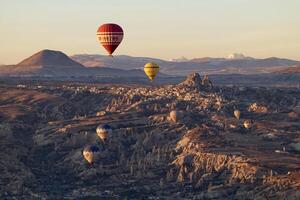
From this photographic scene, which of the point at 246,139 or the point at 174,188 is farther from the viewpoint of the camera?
the point at 246,139

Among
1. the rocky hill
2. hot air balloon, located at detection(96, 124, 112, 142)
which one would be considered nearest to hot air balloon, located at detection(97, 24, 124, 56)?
hot air balloon, located at detection(96, 124, 112, 142)

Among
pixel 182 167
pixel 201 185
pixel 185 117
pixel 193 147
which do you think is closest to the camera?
pixel 201 185

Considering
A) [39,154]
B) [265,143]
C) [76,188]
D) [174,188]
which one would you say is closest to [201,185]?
[174,188]

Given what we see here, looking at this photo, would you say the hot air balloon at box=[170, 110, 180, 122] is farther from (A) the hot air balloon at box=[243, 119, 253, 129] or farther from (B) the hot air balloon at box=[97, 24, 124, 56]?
(B) the hot air balloon at box=[97, 24, 124, 56]

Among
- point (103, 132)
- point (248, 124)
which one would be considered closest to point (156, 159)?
point (103, 132)

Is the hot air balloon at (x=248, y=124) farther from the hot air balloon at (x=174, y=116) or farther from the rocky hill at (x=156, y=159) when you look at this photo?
the hot air balloon at (x=174, y=116)

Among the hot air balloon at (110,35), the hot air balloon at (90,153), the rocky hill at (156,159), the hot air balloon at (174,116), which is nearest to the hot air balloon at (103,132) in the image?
the rocky hill at (156,159)

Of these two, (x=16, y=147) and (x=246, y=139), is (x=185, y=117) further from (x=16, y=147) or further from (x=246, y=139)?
(x=16, y=147)
